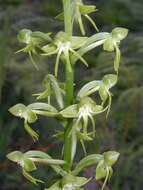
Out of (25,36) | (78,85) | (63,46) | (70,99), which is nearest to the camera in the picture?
(63,46)

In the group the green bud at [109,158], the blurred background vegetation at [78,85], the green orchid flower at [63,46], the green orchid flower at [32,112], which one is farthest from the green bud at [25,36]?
the blurred background vegetation at [78,85]

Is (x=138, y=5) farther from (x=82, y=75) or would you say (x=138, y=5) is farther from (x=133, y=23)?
(x=82, y=75)

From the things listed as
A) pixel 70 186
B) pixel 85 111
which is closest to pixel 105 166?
pixel 70 186

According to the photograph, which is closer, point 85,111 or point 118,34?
point 85,111

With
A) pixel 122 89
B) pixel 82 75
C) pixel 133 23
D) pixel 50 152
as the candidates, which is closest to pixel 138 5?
pixel 133 23

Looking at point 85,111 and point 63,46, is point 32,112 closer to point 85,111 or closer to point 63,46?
point 85,111

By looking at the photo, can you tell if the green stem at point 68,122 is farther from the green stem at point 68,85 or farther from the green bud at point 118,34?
the green bud at point 118,34

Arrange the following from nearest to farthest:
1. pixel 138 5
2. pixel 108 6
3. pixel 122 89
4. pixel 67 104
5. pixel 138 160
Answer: pixel 67 104 → pixel 138 160 → pixel 122 89 → pixel 138 5 → pixel 108 6

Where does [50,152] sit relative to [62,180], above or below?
below
